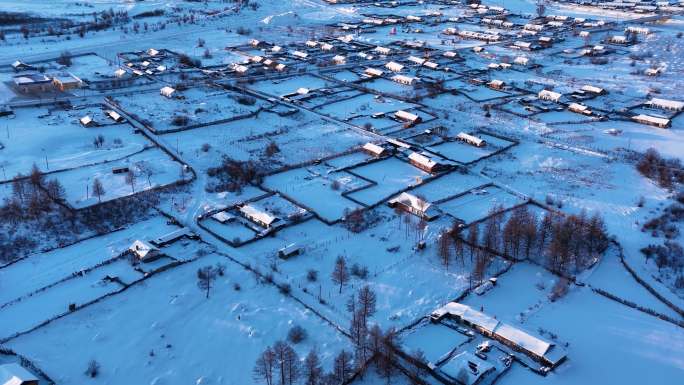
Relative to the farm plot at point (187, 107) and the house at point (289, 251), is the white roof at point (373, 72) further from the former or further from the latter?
the house at point (289, 251)

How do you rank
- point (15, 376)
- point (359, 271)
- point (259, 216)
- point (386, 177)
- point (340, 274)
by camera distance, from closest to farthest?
point (15, 376) → point (340, 274) → point (359, 271) → point (259, 216) → point (386, 177)

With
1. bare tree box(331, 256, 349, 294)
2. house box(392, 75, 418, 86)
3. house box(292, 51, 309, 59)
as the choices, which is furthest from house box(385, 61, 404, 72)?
bare tree box(331, 256, 349, 294)

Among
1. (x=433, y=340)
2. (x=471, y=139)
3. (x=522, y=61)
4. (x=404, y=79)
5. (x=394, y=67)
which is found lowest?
(x=433, y=340)

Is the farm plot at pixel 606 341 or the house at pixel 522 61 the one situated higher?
the house at pixel 522 61

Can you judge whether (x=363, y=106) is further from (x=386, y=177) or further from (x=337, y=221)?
(x=337, y=221)

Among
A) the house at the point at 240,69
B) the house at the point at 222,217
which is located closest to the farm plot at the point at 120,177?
the house at the point at 222,217

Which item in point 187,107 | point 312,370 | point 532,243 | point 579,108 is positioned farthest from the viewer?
point 579,108

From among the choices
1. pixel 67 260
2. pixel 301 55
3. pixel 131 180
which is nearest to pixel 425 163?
pixel 131 180
